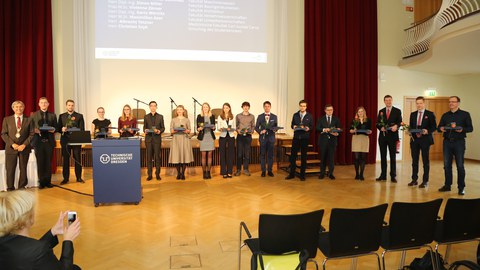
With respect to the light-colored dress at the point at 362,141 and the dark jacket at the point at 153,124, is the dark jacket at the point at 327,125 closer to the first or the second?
the light-colored dress at the point at 362,141

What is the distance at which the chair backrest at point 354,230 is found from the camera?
2.59 metres

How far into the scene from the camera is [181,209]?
516 cm

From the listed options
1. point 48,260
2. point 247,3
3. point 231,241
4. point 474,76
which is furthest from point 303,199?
point 474,76

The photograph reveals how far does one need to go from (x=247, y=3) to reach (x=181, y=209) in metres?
5.62

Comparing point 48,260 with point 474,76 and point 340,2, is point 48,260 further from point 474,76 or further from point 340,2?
point 474,76

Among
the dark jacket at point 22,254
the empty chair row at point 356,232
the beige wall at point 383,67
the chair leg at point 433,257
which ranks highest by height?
the beige wall at point 383,67

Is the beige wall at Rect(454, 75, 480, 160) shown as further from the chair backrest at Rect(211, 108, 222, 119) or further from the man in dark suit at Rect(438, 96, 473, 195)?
the chair backrest at Rect(211, 108, 222, 119)

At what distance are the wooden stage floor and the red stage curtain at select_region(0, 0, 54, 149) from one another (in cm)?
192

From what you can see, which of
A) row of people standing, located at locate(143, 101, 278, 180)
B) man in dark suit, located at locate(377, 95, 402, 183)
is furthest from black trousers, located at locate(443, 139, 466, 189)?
row of people standing, located at locate(143, 101, 278, 180)

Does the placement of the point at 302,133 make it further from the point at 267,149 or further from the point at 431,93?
the point at 431,93

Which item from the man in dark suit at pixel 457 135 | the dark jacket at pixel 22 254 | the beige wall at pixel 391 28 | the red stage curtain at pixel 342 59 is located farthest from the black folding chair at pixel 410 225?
the beige wall at pixel 391 28

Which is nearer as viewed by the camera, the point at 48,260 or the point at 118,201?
the point at 48,260

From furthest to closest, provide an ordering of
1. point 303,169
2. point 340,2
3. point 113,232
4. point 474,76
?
point 474,76 < point 340,2 < point 303,169 < point 113,232

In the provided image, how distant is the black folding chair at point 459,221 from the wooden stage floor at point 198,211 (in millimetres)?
684
